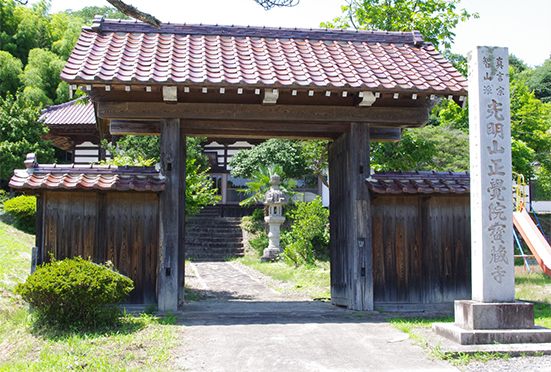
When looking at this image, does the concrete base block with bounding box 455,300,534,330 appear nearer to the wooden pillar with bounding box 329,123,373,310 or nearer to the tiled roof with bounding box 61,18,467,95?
the wooden pillar with bounding box 329,123,373,310

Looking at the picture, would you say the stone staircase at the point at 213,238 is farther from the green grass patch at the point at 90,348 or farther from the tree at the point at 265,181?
the green grass patch at the point at 90,348

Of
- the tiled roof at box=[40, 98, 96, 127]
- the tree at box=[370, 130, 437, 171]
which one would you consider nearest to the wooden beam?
the tree at box=[370, 130, 437, 171]

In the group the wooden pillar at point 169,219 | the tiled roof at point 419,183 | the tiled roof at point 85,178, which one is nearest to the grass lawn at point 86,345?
the wooden pillar at point 169,219

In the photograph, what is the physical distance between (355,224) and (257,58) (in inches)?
133

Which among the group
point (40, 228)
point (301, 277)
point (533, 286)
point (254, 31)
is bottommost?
point (301, 277)

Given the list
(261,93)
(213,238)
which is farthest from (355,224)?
(213,238)

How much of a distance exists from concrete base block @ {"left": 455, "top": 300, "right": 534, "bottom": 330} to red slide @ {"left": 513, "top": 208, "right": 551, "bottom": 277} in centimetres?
567

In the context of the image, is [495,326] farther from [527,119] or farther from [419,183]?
[527,119]

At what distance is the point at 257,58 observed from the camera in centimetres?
853

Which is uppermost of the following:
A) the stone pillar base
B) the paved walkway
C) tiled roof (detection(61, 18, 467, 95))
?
tiled roof (detection(61, 18, 467, 95))

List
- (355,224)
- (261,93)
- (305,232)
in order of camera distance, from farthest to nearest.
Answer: (305,232), (355,224), (261,93)

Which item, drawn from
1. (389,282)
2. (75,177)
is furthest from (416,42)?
(75,177)

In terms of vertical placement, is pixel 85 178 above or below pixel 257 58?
below

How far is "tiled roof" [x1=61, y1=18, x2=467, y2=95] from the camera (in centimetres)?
760
